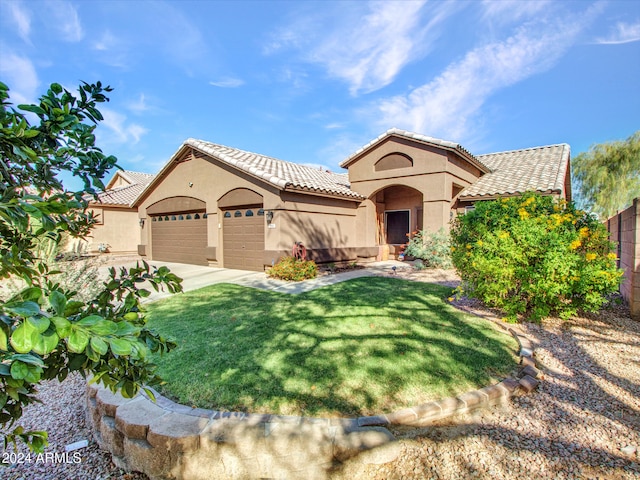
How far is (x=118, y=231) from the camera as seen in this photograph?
20.8 meters

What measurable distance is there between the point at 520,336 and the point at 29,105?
6.57 m

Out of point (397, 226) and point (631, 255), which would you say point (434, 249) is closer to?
point (397, 226)

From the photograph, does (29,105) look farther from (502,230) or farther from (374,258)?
(374,258)

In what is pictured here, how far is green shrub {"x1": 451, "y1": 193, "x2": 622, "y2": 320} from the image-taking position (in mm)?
5609

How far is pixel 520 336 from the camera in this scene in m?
5.38

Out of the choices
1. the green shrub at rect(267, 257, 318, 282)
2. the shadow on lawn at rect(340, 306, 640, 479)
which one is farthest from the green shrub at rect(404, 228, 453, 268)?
the shadow on lawn at rect(340, 306, 640, 479)

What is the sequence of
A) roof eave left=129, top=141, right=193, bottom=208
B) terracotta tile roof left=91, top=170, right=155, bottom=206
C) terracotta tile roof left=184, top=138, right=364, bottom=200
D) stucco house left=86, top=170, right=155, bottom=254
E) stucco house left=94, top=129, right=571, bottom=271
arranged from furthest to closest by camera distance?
1. terracotta tile roof left=91, top=170, right=155, bottom=206
2. stucco house left=86, top=170, right=155, bottom=254
3. roof eave left=129, top=141, right=193, bottom=208
4. stucco house left=94, top=129, right=571, bottom=271
5. terracotta tile roof left=184, top=138, right=364, bottom=200

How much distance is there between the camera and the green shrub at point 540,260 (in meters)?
5.61

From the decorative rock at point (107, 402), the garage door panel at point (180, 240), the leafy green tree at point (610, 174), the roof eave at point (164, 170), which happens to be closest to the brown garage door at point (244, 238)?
the garage door panel at point (180, 240)

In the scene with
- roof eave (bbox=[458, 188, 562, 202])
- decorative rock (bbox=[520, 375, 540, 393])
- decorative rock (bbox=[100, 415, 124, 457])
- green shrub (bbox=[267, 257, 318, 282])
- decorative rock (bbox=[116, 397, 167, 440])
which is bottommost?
decorative rock (bbox=[100, 415, 124, 457])

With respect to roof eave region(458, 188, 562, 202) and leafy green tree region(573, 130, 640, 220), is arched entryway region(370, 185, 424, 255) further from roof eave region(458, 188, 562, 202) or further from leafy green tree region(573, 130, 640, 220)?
leafy green tree region(573, 130, 640, 220)

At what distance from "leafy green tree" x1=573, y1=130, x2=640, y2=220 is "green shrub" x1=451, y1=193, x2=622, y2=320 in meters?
24.6

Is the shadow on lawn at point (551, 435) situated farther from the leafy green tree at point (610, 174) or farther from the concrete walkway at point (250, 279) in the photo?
the leafy green tree at point (610, 174)

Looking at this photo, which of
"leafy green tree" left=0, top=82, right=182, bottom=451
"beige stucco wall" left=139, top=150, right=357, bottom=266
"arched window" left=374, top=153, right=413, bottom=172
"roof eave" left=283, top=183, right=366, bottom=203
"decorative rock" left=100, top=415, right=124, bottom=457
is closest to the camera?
"leafy green tree" left=0, top=82, right=182, bottom=451
